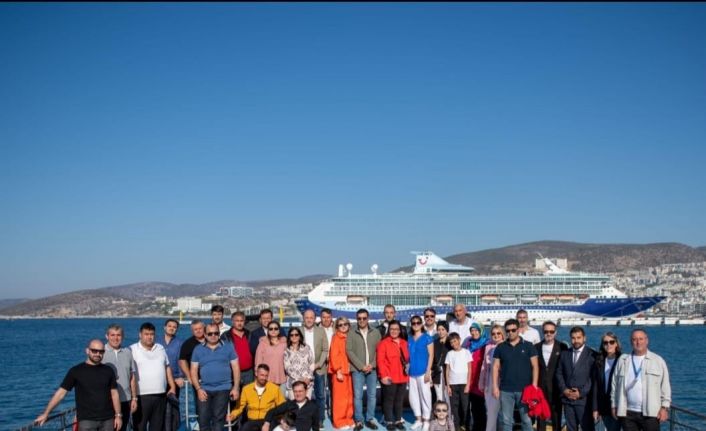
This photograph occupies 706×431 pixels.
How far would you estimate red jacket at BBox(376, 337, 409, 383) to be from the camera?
364 inches

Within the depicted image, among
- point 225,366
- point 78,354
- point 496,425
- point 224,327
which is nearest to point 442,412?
point 496,425

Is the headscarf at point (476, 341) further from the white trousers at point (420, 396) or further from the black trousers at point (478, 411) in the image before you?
the white trousers at point (420, 396)

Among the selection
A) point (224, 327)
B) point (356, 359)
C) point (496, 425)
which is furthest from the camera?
point (224, 327)

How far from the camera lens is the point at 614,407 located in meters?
7.27

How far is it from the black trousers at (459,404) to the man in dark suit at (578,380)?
1.47 meters

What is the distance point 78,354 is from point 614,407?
54760 mm

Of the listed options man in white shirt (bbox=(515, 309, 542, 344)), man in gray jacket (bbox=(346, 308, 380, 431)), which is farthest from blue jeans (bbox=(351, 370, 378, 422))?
man in white shirt (bbox=(515, 309, 542, 344))

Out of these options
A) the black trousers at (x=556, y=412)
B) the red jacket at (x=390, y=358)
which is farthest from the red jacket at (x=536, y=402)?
the red jacket at (x=390, y=358)

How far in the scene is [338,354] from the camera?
927cm

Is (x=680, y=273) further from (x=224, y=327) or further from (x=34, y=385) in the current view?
(x=224, y=327)

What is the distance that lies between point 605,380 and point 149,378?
512cm

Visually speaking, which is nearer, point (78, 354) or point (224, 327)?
point (224, 327)

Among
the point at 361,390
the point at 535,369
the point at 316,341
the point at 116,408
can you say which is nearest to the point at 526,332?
the point at 535,369

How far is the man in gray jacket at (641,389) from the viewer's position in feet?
23.0
